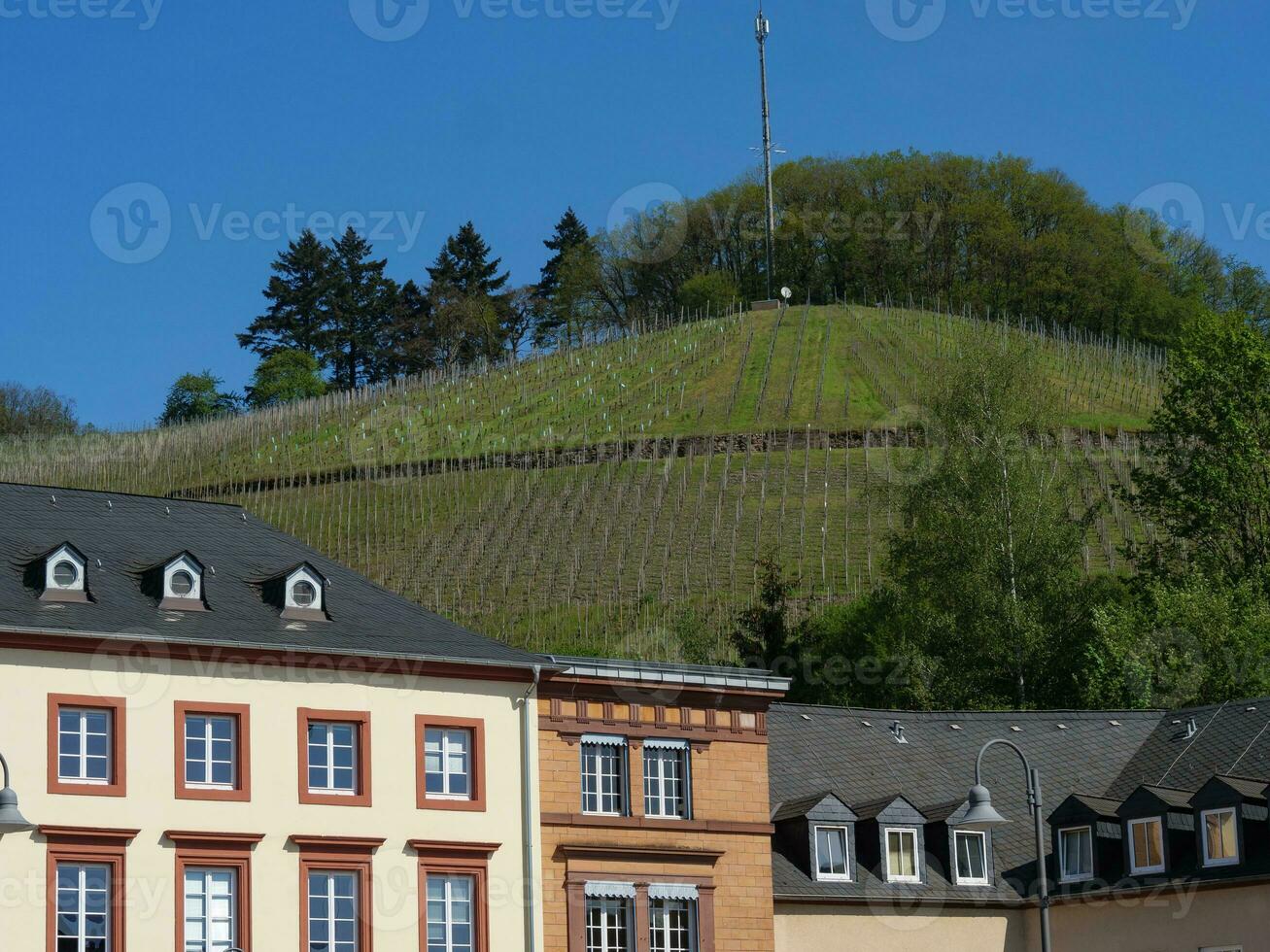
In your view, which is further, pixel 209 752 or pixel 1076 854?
pixel 1076 854

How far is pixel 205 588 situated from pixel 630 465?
64.7 m

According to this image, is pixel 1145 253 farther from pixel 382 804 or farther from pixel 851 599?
pixel 382 804

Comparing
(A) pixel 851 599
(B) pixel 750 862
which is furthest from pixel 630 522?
(B) pixel 750 862

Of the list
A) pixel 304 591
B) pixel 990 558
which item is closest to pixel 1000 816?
pixel 304 591

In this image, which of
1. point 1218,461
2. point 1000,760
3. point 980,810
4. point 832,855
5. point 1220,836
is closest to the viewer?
point 980,810

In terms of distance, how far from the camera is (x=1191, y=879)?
3753cm

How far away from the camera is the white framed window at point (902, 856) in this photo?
38.9 meters

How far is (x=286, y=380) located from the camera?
148375 millimetres

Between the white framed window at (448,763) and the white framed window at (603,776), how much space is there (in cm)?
231

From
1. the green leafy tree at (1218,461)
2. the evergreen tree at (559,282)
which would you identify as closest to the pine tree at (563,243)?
the evergreen tree at (559,282)

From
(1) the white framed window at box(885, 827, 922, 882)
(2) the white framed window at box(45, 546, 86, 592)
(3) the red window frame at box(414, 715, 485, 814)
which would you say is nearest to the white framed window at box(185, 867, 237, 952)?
(3) the red window frame at box(414, 715, 485, 814)

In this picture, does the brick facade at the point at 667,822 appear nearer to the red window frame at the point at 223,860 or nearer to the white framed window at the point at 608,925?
the white framed window at the point at 608,925

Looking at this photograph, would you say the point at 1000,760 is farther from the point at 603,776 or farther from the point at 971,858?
the point at 603,776

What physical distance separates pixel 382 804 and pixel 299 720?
82.3 inches
